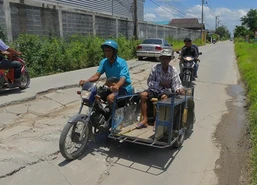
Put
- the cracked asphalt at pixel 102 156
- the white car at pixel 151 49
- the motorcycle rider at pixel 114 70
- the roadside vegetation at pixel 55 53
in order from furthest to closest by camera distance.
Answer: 1. the white car at pixel 151 49
2. the roadside vegetation at pixel 55 53
3. the motorcycle rider at pixel 114 70
4. the cracked asphalt at pixel 102 156

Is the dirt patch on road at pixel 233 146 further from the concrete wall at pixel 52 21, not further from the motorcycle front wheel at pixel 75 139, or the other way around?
the concrete wall at pixel 52 21

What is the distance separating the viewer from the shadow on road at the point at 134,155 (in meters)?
3.84

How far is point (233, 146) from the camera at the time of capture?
185 inches

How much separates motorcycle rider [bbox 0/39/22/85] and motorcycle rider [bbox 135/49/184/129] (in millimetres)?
4043

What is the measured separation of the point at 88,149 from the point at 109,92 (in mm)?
939

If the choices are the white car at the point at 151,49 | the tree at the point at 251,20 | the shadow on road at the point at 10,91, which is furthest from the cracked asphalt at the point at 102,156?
the tree at the point at 251,20

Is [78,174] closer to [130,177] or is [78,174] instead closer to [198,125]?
[130,177]

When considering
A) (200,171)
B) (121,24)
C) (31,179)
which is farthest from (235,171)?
(121,24)

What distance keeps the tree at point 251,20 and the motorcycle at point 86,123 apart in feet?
282

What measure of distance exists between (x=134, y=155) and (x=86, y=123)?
87cm

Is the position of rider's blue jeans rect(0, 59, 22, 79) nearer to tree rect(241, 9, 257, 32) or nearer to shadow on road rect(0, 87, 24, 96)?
shadow on road rect(0, 87, 24, 96)

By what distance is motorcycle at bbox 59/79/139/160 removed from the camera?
3.80 metres

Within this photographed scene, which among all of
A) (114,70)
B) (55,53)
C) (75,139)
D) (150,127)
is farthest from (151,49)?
(75,139)

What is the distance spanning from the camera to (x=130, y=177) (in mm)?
3541
